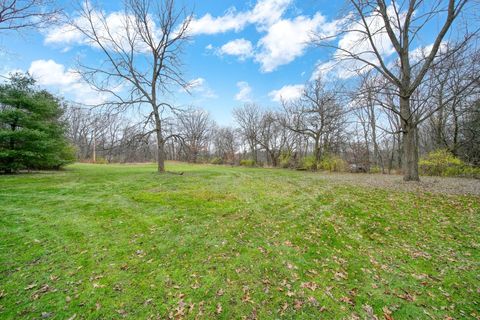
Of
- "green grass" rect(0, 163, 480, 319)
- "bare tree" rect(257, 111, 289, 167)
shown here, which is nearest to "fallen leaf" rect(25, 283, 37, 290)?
"green grass" rect(0, 163, 480, 319)

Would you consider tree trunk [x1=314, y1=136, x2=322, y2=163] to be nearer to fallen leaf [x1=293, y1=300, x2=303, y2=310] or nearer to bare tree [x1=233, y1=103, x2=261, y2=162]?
bare tree [x1=233, y1=103, x2=261, y2=162]

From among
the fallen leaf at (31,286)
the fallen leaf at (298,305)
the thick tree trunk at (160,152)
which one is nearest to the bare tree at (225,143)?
the thick tree trunk at (160,152)

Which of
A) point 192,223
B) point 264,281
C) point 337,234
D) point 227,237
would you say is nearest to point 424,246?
point 337,234

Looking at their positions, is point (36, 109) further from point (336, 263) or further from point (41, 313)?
point (336, 263)

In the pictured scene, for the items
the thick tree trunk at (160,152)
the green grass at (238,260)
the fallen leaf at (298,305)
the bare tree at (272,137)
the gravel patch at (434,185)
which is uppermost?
the bare tree at (272,137)

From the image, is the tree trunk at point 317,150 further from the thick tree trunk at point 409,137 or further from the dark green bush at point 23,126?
the dark green bush at point 23,126

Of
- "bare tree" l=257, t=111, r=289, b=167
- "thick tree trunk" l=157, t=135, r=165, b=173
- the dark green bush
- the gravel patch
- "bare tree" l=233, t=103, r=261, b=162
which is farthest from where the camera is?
"bare tree" l=233, t=103, r=261, b=162

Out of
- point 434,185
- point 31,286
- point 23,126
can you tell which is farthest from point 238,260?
point 23,126

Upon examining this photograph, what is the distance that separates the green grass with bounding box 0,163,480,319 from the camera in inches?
99.7

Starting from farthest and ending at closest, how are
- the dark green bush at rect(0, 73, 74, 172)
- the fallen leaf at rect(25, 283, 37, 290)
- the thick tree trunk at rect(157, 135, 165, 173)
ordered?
the thick tree trunk at rect(157, 135, 165, 173), the dark green bush at rect(0, 73, 74, 172), the fallen leaf at rect(25, 283, 37, 290)

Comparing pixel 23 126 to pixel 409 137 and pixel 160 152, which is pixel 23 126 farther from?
pixel 409 137

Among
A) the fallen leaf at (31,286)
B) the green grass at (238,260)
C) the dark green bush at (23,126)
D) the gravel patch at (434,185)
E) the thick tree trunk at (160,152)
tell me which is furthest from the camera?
the thick tree trunk at (160,152)

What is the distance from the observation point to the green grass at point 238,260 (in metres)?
2.53

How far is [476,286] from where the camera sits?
2836mm
